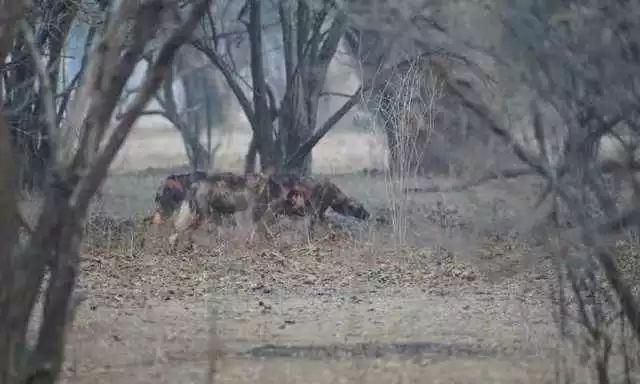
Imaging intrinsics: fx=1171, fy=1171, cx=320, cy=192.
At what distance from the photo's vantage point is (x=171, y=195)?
49.5 ft

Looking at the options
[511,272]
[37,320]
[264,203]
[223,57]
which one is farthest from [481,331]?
[223,57]

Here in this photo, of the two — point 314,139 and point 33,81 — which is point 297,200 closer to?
point 314,139

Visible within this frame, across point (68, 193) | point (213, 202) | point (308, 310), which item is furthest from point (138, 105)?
point (213, 202)

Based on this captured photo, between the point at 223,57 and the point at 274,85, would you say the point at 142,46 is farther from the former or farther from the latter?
the point at 274,85

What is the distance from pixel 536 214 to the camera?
569 cm

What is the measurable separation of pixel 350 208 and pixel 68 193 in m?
11.1

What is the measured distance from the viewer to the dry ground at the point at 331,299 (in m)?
7.00

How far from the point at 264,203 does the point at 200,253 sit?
1266mm

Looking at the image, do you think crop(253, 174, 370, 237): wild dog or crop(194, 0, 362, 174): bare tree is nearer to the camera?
crop(253, 174, 370, 237): wild dog

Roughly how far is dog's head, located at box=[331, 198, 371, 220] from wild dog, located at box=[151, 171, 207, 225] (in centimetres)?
207

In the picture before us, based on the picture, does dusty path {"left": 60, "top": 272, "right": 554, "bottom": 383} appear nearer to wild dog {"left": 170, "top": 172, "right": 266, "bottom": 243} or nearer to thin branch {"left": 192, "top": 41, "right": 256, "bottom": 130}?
wild dog {"left": 170, "top": 172, "right": 266, "bottom": 243}

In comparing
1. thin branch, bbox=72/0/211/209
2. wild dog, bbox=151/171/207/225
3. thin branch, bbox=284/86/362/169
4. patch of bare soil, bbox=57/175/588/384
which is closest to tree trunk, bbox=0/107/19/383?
thin branch, bbox=72/0/211/209

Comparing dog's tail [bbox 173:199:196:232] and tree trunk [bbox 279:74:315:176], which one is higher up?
tree trunk [bbox 279:74:315:176]

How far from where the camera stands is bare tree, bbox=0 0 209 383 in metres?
4.76
